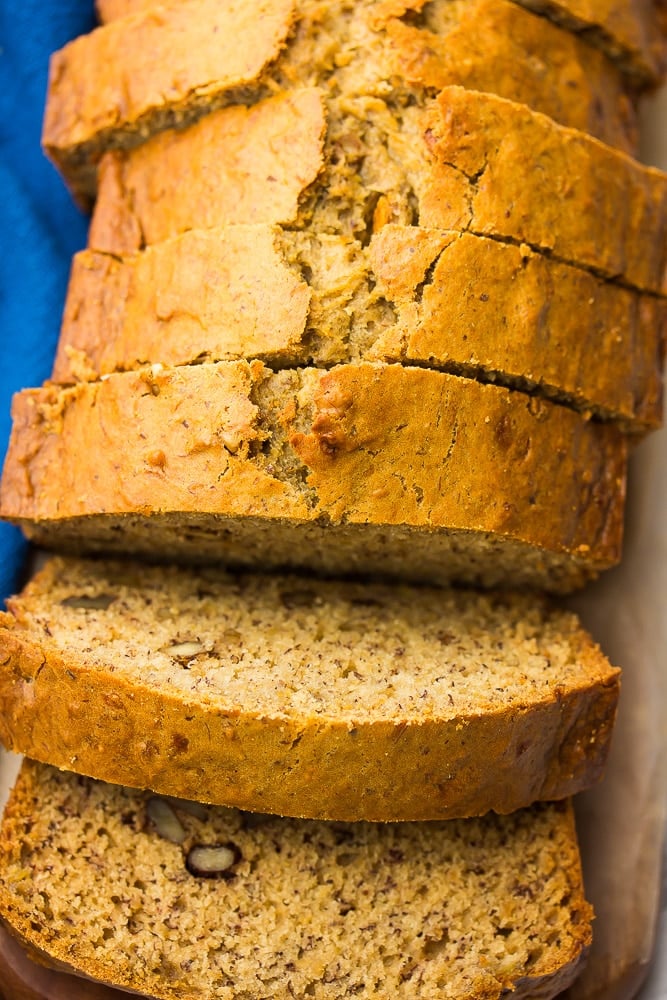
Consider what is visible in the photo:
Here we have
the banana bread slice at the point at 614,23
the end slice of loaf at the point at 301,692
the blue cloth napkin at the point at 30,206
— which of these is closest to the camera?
the end slice of loaf at the point at 301,692

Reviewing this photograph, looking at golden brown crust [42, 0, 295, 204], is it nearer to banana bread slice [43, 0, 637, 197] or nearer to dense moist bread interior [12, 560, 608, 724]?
banana bread slice [43, 0, 637, 197]

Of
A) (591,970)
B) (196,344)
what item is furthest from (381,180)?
(591,970)

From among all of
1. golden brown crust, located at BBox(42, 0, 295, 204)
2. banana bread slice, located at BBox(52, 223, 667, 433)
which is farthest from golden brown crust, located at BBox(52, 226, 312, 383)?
golden brown crust, located at BBox(42, 0, 295, 204)

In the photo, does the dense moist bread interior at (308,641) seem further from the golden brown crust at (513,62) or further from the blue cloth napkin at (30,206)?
the golden brown crust at (513,62)

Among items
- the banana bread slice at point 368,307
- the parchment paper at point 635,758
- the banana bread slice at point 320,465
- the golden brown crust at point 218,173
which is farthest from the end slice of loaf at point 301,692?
the golden brown crust at point 218,173

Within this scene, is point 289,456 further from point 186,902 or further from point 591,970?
point 591,970
